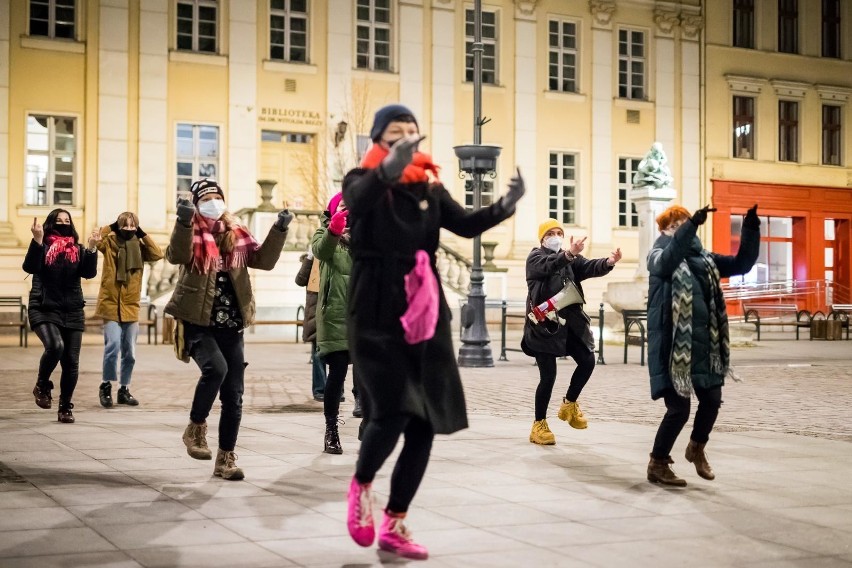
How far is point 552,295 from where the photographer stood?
9719 mm

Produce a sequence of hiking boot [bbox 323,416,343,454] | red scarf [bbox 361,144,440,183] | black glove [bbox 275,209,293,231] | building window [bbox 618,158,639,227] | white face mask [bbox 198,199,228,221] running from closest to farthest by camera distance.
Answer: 1. red scarf [bbox 361,144,440,183]
2. black glove [bbox 275,209,293,231]
3. white face mask [bbox 198,199,228,221]
4. hiking boot [bbox 323,416,343,454]
5. building window [bbox 618,158,639,227]

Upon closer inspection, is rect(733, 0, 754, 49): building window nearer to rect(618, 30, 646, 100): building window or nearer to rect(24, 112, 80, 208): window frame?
rect(618, 30, 646, 100): building window

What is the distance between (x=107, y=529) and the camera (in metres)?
5.96

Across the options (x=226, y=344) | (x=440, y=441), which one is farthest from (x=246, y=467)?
(x=440, y=441)

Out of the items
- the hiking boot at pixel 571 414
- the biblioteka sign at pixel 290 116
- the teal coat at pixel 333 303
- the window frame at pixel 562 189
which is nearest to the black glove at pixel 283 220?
the teal coat at pixel 333 303

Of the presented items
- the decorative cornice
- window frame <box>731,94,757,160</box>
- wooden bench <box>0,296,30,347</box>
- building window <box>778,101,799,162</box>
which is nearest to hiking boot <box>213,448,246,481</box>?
wooden bench <box>0,296,30,347</box>

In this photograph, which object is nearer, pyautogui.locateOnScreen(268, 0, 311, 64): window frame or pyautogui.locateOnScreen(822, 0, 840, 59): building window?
pyautogui.locateOnScreen(268, 0, 311, 64): window frame

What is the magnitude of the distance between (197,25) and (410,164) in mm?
25736

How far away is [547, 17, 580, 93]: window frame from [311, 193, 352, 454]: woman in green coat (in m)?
25.6

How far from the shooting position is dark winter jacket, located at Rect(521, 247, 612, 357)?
9594 mm

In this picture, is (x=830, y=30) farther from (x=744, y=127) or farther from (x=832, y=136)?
(x=744, y=127)

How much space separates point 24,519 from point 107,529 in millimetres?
482

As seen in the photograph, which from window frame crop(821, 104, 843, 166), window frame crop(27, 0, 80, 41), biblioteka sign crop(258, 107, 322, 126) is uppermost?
window frame crop(27, 0, 80, 41)

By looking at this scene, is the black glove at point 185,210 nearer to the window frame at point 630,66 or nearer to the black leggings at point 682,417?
the black leggings at point 682,417
